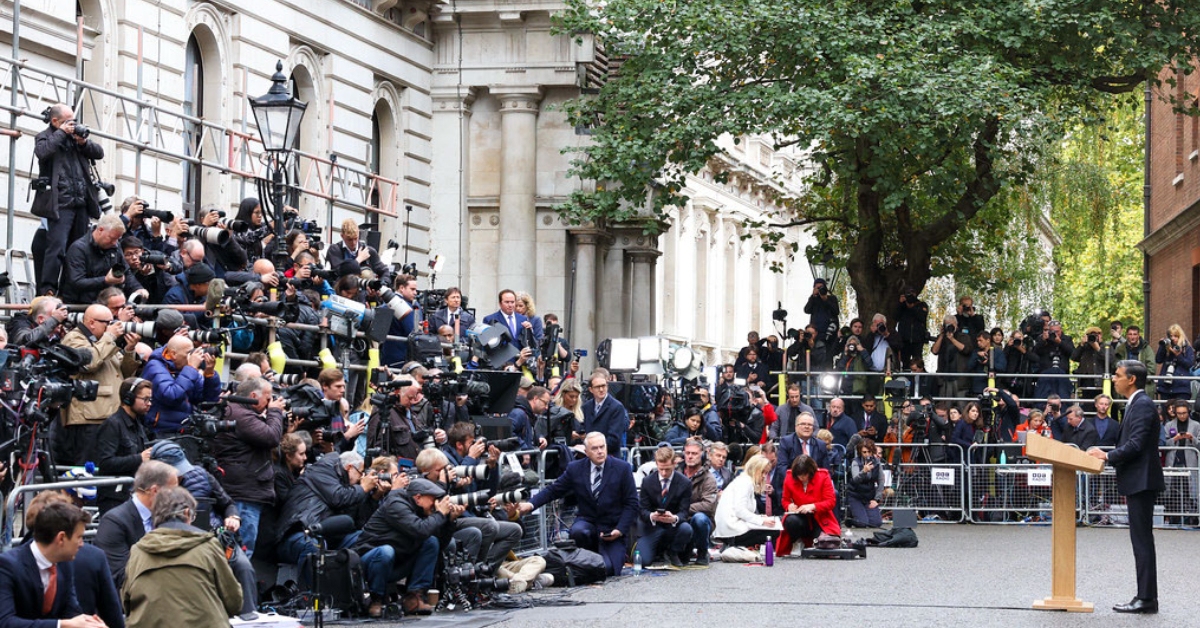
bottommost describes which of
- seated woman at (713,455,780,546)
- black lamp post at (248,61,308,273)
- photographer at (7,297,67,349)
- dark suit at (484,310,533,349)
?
seated woman at (713,455,780,546)

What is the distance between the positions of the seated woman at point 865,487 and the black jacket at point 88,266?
1168 centimetres

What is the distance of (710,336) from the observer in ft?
197

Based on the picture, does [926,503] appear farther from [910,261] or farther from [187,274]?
[187,274]

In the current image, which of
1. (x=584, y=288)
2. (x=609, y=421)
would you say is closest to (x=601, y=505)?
(x=609, y=421)

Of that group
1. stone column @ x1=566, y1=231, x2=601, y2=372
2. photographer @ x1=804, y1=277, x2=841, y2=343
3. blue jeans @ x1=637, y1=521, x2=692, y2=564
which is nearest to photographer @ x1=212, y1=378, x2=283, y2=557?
blue jeans @ x1=637, y1=521, x2=692, y2=564

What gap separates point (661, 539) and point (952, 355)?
11216 millimetres

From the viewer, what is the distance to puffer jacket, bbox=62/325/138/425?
529 inches

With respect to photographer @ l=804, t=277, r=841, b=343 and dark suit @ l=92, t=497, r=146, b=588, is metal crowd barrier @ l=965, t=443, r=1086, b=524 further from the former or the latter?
dark suit @ l=92, t=497, r=146, b=588

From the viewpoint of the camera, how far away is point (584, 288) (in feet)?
116

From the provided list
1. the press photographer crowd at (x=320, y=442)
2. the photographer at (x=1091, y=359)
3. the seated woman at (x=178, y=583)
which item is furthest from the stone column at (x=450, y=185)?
the seated woman at (x=178, y=583)

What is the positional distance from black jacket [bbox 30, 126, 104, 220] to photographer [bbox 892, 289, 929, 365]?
16.6 metres

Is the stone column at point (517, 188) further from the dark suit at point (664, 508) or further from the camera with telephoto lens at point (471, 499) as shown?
the camera with telephoto lens at point (471, 499)

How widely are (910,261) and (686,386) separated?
802 cm

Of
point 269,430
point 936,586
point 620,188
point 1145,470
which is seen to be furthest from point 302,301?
point 620,188
